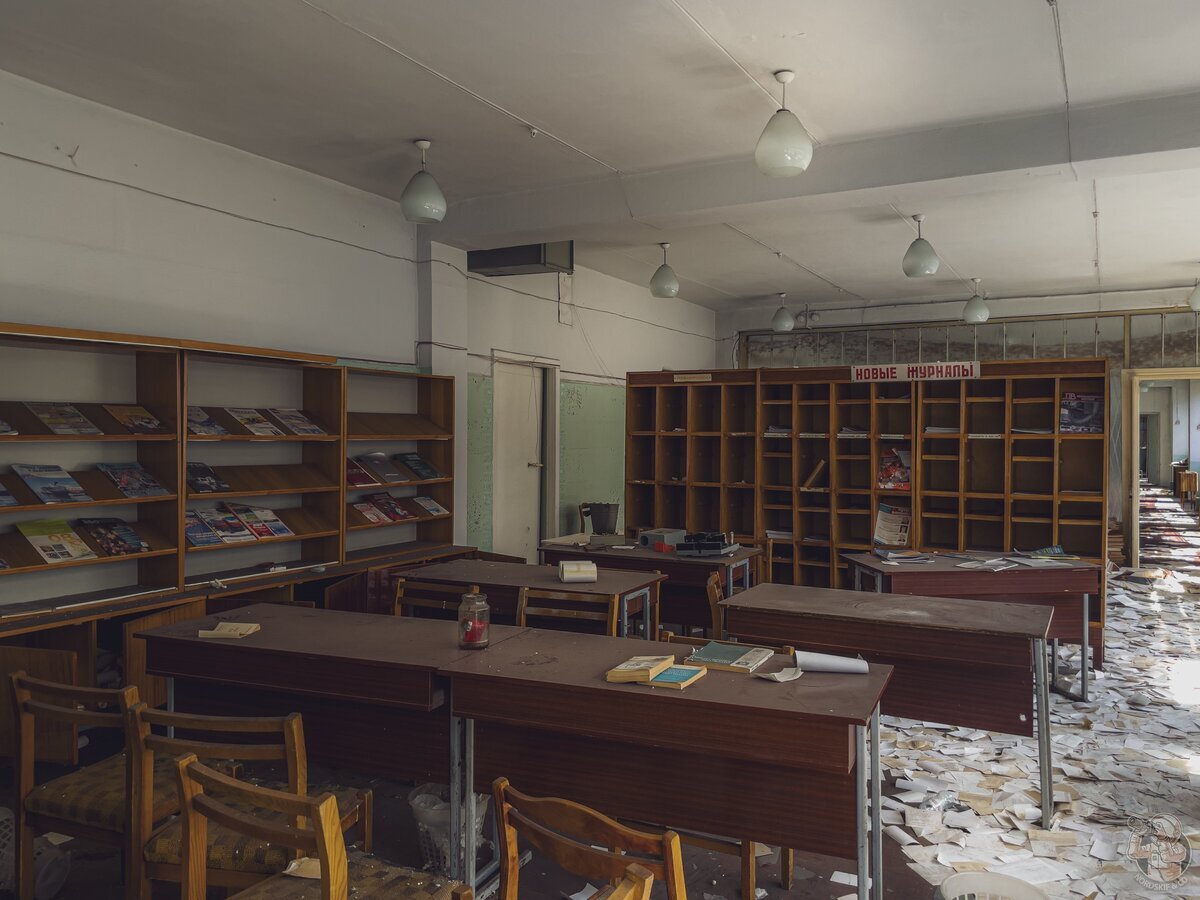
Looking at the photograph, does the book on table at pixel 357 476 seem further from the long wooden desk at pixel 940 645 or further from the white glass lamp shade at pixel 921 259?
the white glass lamp shade at pixel 921 259

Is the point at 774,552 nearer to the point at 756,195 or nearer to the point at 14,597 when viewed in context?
the point at 756,195

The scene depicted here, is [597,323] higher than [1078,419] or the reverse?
higher

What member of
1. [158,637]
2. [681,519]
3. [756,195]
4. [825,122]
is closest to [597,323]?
[681,519]

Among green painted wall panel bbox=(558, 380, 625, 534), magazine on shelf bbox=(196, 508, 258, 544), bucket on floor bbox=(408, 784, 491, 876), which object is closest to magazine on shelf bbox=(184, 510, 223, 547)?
magazine on shelf bbox=(196, 508, 258, 544)

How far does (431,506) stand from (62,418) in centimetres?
273

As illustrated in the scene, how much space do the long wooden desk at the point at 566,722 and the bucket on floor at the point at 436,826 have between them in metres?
0.10

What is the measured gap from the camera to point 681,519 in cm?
797

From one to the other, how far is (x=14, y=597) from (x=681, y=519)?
5.23m

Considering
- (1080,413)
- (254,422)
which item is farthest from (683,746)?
(1080,413)

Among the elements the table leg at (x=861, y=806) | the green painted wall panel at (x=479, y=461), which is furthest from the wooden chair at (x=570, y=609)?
the green painted wall panel at (x=479, y=461)

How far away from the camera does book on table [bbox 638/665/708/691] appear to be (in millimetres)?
2629

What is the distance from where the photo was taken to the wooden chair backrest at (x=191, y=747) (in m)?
2.13

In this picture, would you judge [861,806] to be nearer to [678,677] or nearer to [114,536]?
[678,677]

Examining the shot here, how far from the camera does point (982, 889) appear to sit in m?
2.60
